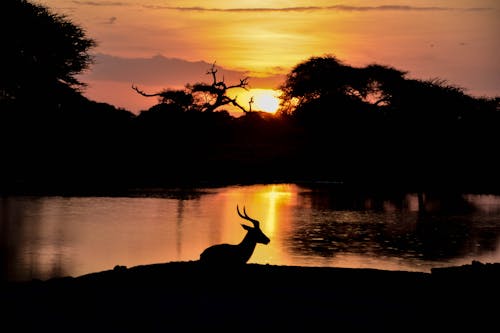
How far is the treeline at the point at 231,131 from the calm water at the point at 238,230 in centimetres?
609

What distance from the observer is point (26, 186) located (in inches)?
1182

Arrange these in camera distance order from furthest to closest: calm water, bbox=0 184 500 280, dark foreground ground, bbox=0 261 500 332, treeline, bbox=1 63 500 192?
treeline, bbox=1 63 500 192, calm water, bbox=0 184 500 280, dark foreground ground, bbox=0 261 500 332

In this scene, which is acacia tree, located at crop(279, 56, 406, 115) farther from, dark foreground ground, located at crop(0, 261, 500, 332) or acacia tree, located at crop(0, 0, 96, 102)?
dark foreground ground, located at crop(0, 261, 500, 332)

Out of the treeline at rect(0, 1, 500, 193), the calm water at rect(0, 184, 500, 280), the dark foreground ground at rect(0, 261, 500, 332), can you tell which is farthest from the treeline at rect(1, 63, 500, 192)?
the dark foreground ground at rect(0, 261, 500, 332)

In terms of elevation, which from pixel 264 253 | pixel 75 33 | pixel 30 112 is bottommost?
pixel 264 253

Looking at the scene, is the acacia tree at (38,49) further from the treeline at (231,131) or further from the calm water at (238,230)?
the calm water at (238,230)

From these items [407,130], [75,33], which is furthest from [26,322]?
[407,130]

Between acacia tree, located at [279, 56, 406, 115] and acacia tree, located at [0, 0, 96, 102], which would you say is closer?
acacia tree, located at [0, 0, 96, 102]

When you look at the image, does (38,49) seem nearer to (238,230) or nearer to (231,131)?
(238,230)

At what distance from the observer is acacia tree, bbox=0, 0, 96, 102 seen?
28859 millimetres

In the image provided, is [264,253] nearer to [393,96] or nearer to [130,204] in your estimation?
[130,204]

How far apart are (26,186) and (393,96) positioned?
23085 millimetres

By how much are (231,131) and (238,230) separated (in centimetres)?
3335

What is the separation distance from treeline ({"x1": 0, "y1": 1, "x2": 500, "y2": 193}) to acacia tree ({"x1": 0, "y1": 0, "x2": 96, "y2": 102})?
36 millimetres
